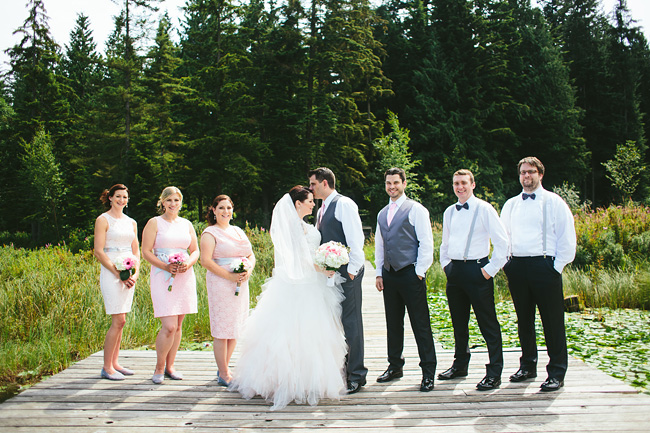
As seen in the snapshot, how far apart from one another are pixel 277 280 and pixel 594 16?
49.6 m

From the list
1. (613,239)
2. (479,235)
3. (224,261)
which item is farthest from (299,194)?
(613,239)

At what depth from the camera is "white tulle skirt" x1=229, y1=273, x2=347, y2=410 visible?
12.8ft

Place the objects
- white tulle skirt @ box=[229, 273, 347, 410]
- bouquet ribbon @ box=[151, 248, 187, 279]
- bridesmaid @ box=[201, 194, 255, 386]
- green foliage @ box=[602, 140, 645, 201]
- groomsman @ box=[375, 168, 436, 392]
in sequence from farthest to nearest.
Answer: green foliage @ box=[602, 140, 645, 201] < bouquet ribbon @ box=[151, 248, 187, 279] < bridesmaid @ box=[201, 194, 255, 386] < groomsman @ box=[375, 168, 436, 392] < white tulle skirt @ box=[229, 273, 347, 410]

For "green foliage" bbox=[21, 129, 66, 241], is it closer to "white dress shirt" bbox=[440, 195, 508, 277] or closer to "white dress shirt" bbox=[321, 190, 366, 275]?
"white dress shirt" bbox=[321, 190, 366, 275]

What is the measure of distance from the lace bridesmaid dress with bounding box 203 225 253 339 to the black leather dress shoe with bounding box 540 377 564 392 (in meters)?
2.80

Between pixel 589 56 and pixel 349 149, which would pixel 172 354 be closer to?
pixel 349 149

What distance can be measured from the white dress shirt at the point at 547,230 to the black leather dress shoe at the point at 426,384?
1413 mm

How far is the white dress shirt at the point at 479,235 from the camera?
4.24 metres

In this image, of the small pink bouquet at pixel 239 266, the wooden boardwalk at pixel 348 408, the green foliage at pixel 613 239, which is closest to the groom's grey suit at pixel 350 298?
the wooden boardwalk at pixel 348 408

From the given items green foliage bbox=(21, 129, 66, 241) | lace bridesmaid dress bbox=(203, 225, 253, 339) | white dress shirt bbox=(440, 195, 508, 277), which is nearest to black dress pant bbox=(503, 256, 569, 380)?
white dress shirt bbox=(440, 195, 508, 277)

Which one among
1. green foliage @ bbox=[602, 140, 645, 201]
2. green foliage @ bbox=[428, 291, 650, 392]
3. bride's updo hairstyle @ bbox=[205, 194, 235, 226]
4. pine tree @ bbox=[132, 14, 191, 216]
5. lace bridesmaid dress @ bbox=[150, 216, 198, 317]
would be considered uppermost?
pine tree @ bbox=[132, 14, 191, 216]

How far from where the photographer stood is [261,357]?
13.2 feet

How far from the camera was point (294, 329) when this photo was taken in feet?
13.2

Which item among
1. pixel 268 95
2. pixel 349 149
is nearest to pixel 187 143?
pixel 268 95
